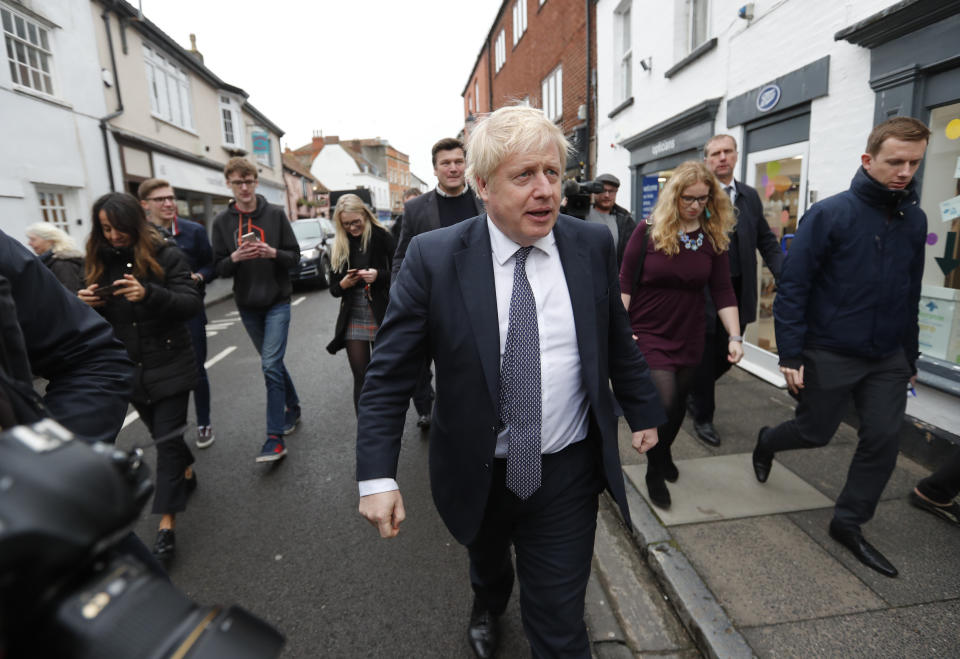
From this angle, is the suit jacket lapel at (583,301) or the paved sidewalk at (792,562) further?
the paved sidewalk at (792,562)

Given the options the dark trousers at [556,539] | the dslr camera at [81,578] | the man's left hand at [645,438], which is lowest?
the dark trousers at [556,539]

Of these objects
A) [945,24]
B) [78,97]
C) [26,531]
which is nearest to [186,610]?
[26,531]

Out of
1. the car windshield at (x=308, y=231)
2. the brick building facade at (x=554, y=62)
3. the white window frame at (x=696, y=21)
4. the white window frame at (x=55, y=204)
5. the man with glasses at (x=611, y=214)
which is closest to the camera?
the man with glasses at (x=611, y=214)

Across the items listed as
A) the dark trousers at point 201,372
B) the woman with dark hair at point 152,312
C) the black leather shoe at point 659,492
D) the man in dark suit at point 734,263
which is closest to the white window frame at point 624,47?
the man in dark suit at point 734,263

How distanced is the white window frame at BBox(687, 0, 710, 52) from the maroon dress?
218 inches

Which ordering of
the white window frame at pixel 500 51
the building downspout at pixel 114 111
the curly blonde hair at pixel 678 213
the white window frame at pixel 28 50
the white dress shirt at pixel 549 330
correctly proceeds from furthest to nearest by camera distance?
the white window frame at pixel 500 51 < the building downspout at pixel 114 111 < the white window frame at pixel 28 50 < the curly blonde hair at pixel 678 213 < the white dress shirt at pixel 549 330

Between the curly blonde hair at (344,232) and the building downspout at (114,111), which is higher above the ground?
the building downspout at (114,111)

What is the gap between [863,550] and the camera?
110 inches

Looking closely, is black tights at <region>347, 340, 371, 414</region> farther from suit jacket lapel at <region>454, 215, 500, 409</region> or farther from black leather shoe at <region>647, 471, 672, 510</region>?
suit jacket lapel at <region>454, 215, 500, 409</region>

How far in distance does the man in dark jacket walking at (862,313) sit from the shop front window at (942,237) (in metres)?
1.66

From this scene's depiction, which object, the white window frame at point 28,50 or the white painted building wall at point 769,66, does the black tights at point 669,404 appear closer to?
the white painted building wall at point 769,66

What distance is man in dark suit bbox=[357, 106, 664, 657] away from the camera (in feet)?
5.65

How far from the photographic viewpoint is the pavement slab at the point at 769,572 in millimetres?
2510

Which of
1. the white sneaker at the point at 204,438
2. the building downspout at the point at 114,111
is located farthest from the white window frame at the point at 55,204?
the white sneaker at the point at 204,438
